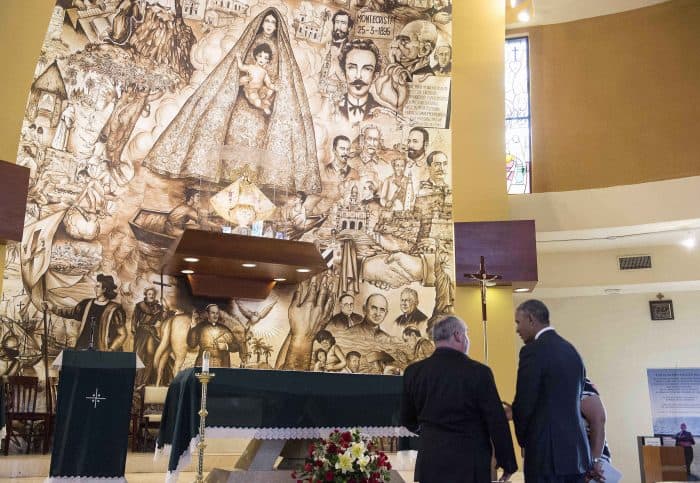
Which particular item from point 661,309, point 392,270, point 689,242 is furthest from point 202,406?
point 661,309

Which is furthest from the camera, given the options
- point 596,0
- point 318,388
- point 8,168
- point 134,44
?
point 596,0

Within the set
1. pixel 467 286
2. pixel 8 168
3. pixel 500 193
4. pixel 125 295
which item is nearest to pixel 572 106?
pixel 500 193

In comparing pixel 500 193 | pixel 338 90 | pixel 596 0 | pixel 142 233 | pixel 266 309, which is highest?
pixel 596 0

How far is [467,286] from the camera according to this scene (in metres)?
10.1

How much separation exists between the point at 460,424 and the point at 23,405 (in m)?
6.48

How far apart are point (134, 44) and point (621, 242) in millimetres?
8762

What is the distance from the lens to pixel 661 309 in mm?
13656

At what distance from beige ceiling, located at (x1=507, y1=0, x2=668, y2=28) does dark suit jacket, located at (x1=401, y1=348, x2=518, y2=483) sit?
10083 millimetres

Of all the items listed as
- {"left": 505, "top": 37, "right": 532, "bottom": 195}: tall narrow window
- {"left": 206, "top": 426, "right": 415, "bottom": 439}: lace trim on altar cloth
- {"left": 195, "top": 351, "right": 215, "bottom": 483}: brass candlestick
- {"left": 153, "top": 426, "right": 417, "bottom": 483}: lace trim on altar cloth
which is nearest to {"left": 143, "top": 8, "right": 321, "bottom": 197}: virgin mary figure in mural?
{"left": 505, "top": 37, "right": 532, "bottom": 195}: tall narrow window

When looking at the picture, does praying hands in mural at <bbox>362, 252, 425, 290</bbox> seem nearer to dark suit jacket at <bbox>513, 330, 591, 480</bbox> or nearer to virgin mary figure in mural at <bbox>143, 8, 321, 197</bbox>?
virgin mary figure in mural at <bbox>143, 8, 321, 197</bbox>

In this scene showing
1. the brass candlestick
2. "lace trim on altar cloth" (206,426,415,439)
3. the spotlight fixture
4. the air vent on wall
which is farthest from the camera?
the air vent on wall

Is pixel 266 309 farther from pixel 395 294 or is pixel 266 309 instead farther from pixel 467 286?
pixel 467 286

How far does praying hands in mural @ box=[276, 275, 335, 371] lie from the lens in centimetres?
984

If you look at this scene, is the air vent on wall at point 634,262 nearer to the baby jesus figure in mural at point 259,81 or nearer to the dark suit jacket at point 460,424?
the baby jesus figure in mural at point 259,81
